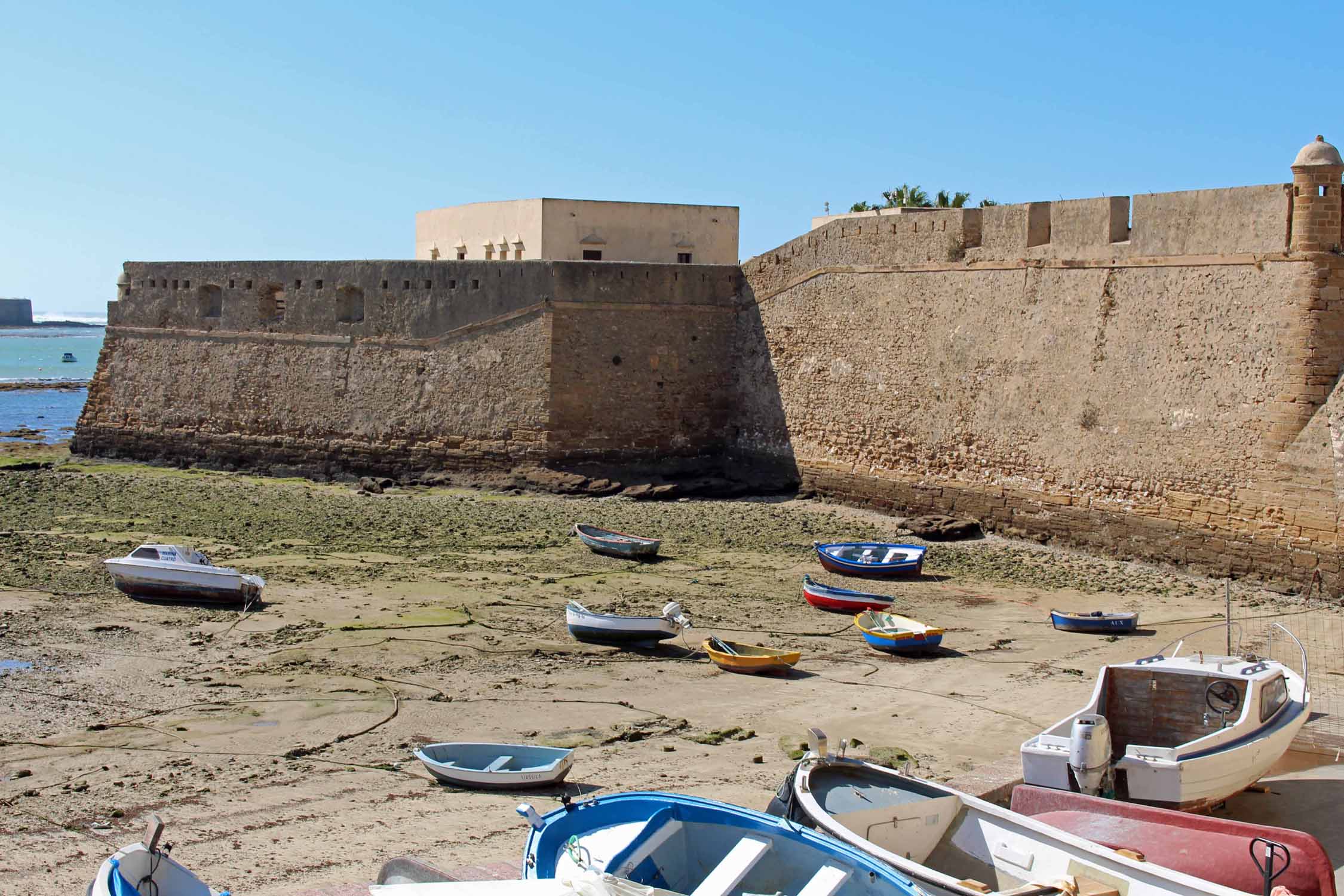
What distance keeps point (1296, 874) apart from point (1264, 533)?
8.05 m

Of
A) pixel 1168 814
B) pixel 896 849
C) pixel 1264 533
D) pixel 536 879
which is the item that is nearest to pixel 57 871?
pixel 536 879

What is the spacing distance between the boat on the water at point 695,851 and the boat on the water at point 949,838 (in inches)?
12.3

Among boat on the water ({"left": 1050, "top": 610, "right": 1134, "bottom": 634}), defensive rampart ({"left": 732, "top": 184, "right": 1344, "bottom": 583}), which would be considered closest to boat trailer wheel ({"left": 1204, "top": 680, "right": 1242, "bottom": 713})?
boat on the water ({"left": 1050, "top": 610, "right": 1134, "bottom": 634})

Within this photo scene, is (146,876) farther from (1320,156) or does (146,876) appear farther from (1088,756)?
(1320,156)

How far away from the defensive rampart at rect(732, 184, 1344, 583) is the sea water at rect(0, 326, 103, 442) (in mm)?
23236

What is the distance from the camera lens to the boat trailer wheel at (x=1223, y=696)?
8.36 metres

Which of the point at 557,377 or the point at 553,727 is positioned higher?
the point at 557,377

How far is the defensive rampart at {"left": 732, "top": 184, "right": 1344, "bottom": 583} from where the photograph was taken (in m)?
13.4

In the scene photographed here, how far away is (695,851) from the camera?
6.24 metres

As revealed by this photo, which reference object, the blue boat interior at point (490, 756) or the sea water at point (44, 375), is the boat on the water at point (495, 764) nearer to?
the blue boat interior at point (490, 756)

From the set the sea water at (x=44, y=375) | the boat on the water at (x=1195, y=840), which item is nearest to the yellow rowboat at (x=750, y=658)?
the boat on the water at (x=1195, y=840)

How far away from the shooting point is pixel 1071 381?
16.0 m

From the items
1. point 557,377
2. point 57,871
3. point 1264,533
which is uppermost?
point 557,377

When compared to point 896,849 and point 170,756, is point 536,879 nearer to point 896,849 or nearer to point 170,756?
point 896,849
